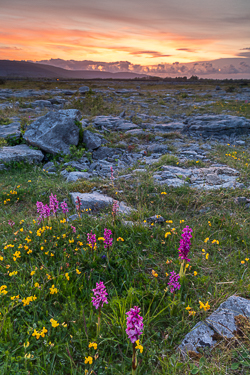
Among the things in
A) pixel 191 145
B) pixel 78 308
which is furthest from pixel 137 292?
pixel 191 145

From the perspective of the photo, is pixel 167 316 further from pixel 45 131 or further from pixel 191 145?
pixel 191 145

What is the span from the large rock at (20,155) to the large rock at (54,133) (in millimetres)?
490

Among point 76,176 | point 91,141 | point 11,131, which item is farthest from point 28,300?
point 11,131

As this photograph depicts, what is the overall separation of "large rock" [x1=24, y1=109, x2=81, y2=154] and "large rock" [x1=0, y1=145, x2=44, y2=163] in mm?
490

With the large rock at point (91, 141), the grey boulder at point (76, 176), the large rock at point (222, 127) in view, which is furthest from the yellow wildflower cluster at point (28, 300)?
the large rock at point (222, 127)

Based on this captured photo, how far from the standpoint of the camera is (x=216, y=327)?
2.23 metres

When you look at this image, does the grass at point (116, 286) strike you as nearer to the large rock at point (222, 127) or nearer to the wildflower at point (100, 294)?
the wildflower at point (100, 294)

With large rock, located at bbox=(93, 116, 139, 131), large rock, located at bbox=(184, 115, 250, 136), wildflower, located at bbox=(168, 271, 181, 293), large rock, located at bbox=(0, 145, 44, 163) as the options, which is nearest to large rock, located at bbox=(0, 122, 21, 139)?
large rock, located at bbox=(0, 145, 44, 163)

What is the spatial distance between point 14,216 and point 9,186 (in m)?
1.95

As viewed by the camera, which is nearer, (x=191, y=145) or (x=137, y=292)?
(x=137, y=292)

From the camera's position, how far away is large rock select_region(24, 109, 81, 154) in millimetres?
8859

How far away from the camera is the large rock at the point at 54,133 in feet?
29.1

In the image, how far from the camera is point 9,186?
249 inches

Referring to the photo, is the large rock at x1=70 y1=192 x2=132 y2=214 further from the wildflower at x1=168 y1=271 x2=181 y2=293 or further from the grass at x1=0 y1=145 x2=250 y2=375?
the wildflower at x1=168 y1=271 x2=181 y2=293
